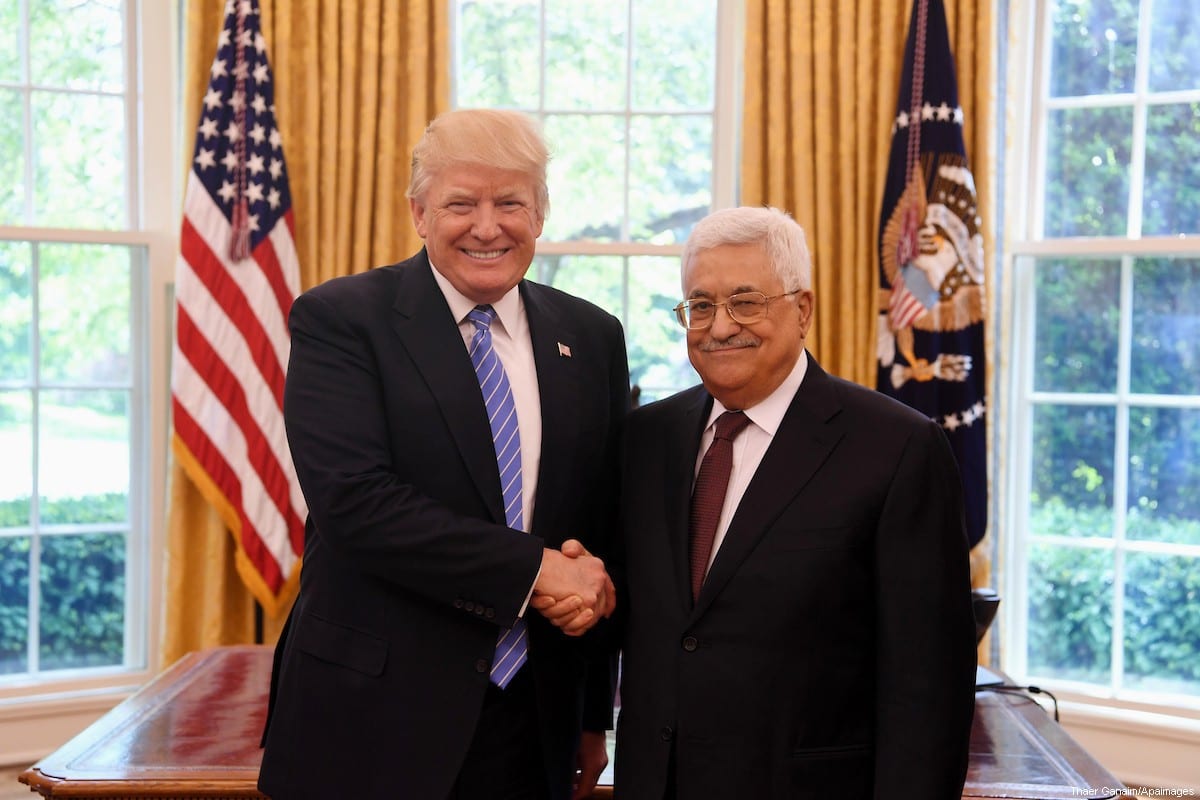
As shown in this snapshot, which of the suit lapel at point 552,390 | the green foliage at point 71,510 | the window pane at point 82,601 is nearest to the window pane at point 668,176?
the green foliage at point 71,510

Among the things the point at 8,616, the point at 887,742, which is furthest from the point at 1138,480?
the point at 8,616

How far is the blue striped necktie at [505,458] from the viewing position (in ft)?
5.53

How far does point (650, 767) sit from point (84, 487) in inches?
121

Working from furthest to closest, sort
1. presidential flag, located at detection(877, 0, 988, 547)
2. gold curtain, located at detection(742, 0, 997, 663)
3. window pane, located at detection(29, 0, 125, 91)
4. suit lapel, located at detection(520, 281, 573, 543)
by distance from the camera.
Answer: window pane, located at detection(29, 0, 125, 91)
gold curtain, located at detection(742, 0, 997, 663)
presidential flag, located at detection(877, 0, 988, 547)
suit lapel, located at detection(520, 281, 573, 543)

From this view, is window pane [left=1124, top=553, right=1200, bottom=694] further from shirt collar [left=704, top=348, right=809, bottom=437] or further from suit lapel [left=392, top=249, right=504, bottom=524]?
suit lapel [left=392, top=249, right=504, bottom=524]

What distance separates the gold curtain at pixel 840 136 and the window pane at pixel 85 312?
7.26 feet

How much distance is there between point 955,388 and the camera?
373cm

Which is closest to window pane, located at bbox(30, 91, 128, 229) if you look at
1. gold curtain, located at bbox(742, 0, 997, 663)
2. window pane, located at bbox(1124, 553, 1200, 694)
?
gold curtain, located at bbox(742, 0, 997, 663)

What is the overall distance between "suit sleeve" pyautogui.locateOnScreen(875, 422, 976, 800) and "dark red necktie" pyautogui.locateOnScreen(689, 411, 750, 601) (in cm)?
23

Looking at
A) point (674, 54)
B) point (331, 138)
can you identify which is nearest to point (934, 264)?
point (674, 54)

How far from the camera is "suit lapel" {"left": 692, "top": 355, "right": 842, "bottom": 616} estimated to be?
5.06 ft

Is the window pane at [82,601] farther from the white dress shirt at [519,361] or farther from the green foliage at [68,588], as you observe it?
the white dress shirt at [519,361]

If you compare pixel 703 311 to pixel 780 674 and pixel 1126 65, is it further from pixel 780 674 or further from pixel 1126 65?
pixel 1126 65

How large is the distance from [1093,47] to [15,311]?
3776 mm
